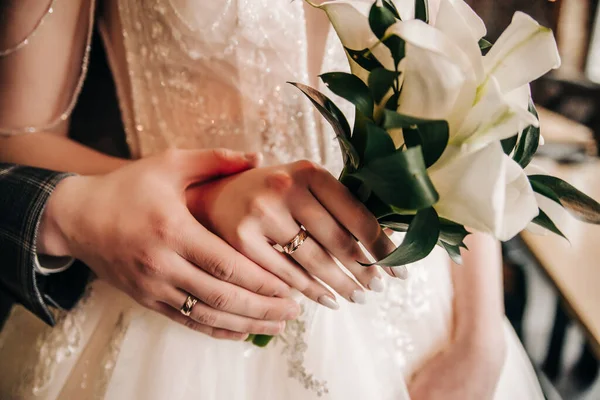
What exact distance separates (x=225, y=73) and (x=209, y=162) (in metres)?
0.18

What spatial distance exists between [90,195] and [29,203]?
0.08 metres

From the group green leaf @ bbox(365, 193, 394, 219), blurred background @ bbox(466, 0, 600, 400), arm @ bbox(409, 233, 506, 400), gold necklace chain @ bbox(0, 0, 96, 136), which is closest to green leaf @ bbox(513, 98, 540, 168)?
green leaf @ bbox(365, 193, 394, 219)

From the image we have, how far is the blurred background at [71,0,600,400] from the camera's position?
1015 millimetres

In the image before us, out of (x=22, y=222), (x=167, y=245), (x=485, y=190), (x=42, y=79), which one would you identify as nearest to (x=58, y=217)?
(x=22, y=222)

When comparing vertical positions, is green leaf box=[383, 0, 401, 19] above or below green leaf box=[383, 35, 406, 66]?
above

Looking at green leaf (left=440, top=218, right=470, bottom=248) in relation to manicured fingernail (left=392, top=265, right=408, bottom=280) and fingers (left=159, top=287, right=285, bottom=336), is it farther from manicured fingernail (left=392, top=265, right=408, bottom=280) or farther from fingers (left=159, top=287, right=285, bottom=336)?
fingers (left=159, top=287, right=285, bottom=336)

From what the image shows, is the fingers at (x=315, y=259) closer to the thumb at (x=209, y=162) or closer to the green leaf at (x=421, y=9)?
the thumb at (x=209, y=162)

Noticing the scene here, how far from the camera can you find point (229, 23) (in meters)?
0.60

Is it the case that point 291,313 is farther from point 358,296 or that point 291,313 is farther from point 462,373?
point 462,373

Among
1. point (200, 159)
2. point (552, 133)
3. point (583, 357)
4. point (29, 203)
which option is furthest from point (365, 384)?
point (552, 133)

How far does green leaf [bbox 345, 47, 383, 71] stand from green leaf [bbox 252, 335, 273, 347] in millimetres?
373

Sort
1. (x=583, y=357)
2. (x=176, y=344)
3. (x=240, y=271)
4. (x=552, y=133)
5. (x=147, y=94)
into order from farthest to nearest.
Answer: (x=552, y=133) → (x=583, y=357) → (x=147, y=94) → (x=176, y=344) → (x=240, y=271)

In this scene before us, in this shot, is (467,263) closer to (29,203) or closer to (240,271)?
(240,271)

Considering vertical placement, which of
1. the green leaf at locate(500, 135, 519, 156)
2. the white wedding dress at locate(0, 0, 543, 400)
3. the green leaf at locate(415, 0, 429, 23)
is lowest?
the white wedding dress at locate(0, 0, 543, 400)
